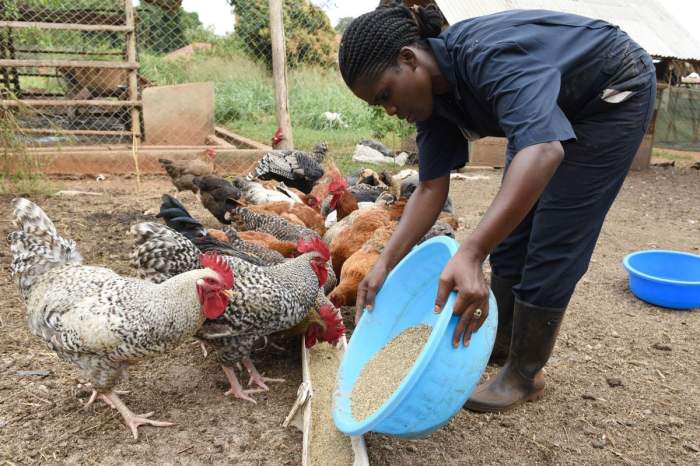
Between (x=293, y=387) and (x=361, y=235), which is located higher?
(x=361, y=235)

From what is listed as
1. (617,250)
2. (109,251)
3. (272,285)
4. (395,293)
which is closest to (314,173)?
(109,251)

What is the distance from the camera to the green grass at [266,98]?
1223 cm

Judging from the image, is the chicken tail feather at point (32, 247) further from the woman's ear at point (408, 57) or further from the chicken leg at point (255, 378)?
the woman's ear at point (408, 57)

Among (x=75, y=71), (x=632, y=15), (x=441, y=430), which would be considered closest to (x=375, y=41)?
(x=441, y=430)

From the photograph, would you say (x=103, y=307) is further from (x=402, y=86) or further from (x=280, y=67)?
(x=280, y=67)

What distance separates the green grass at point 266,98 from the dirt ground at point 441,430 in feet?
26.7

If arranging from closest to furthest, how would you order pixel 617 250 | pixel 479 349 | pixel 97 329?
pixel 479 349 → pixel 97 329 → pixel 617 250

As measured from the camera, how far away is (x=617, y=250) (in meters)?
5.28

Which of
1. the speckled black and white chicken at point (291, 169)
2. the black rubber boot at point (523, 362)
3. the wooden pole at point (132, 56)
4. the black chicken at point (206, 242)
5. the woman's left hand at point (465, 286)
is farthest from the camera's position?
the wooden pole at point (132, 56)

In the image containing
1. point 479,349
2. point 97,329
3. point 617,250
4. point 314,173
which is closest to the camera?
point 479,349

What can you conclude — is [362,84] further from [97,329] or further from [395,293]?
[97,329]

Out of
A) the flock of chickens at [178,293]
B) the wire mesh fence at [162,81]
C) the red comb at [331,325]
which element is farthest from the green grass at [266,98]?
the red comb at [331,325]

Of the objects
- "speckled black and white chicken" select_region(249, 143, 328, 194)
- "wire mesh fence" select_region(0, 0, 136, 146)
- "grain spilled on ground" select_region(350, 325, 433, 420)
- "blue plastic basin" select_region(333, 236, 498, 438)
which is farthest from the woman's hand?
"wire mesh fence" select_region(0, 0, 136, 146)

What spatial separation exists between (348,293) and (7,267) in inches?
104
